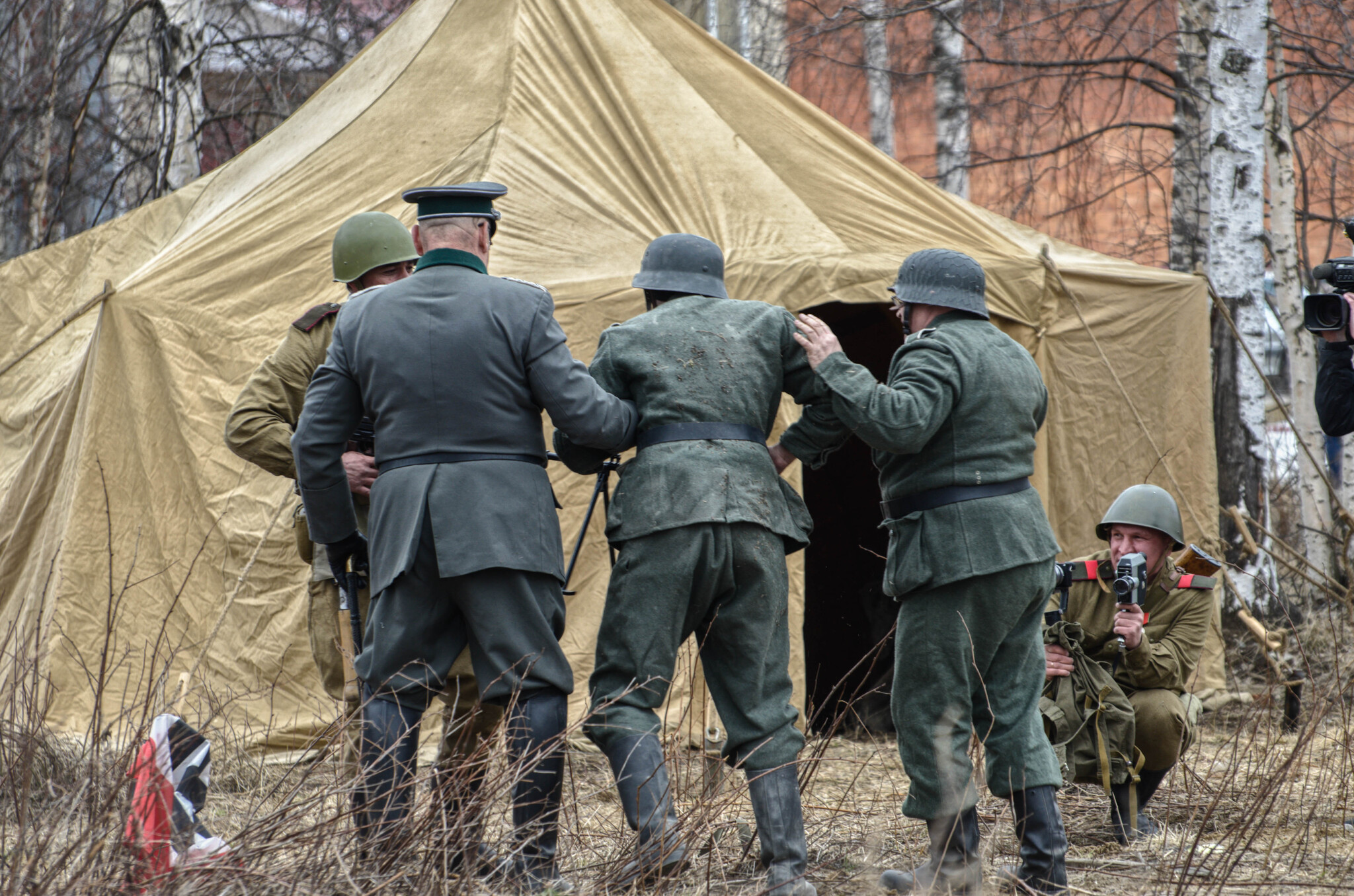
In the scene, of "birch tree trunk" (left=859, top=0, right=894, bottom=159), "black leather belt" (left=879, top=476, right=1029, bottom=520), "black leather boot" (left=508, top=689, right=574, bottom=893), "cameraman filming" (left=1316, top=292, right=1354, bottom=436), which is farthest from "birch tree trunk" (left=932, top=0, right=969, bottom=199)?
"black leather boot" (left=508, top=689, right=574, bottom=893)

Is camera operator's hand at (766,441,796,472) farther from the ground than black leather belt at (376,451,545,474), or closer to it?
closer to it

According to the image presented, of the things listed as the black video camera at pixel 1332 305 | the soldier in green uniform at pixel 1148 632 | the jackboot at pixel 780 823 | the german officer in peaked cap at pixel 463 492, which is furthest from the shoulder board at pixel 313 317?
the black video camera at pixel 1332 305

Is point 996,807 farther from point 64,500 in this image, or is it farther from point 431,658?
point 64,500

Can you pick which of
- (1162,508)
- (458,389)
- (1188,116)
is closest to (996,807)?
(1162,508)

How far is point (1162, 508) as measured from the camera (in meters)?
3.91

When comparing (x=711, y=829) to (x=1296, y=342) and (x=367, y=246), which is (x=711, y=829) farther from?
(x=1296, y=342)

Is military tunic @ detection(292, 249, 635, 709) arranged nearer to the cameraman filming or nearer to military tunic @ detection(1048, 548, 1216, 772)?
military tunic @ detection(1048, 548, 1216, 772)

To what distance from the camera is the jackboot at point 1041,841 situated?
316 centimetres

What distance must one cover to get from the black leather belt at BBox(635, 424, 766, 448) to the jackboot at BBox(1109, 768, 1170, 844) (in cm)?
153

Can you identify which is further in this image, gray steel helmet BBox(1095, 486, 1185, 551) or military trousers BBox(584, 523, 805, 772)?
gray steel helmet BBox(1095, 486, 1185, 551)

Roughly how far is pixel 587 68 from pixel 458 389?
9.44 feet

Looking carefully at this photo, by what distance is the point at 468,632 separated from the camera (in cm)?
308

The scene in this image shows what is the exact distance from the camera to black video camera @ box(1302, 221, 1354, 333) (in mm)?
3922

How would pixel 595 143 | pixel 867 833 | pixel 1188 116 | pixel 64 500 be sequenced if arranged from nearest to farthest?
1. pixel 867 833
2. pixel 64 500
3. pixel 595 143
4. pixel 1188 116
